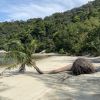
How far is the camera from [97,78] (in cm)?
1695

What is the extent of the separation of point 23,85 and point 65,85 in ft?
7.06

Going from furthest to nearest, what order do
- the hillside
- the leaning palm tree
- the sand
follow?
the hillside < the leaning palm tree < the sand

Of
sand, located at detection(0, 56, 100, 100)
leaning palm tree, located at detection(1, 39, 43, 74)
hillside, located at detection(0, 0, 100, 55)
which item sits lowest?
sand, located at detection(0, 56, 100, 100)

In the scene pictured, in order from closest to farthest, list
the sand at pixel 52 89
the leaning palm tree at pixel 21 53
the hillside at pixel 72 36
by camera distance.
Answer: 1. the sand at pixel 52 89
2. the leaning palm tree at pixel 21 53
3. the hillside at pixel 72 36

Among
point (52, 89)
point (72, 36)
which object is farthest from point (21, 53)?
point (72, 36)

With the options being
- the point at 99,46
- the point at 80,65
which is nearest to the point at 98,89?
the point at 80,65

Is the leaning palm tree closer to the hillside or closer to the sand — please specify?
the sand

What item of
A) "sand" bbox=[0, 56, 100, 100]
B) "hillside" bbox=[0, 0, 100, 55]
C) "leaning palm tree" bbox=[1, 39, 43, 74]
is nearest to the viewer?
"sand" bbox=[0, 56, 100, 100]

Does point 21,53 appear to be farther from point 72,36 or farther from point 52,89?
point 72,36

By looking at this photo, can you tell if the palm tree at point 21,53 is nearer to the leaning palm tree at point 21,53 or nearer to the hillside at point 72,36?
the leaning palm tree at point 21,53

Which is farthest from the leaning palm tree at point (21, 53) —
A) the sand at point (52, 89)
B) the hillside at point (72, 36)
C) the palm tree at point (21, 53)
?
the hillside at point (72, 36)

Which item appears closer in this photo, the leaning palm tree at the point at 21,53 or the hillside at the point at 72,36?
the leaning palm tree at the point at 21,53

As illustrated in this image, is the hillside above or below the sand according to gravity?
above

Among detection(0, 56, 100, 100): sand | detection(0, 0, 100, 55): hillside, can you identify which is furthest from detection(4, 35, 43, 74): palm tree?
detection(0, 0, 100, 55): hillside
